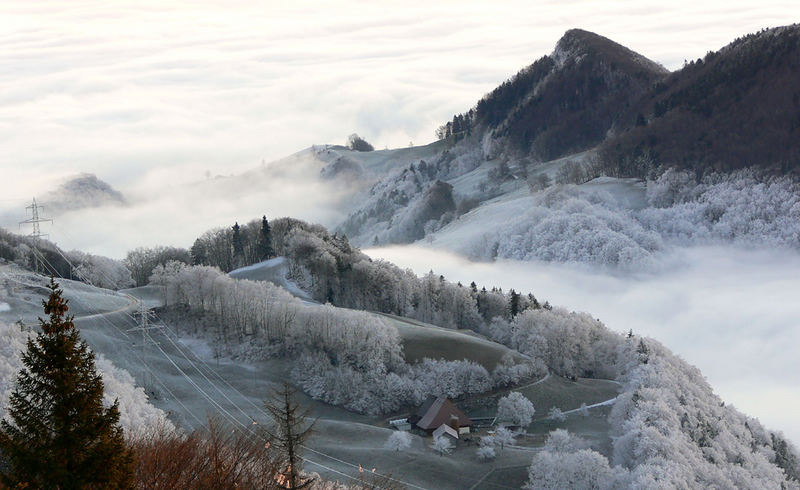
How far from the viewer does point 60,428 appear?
23219 mm

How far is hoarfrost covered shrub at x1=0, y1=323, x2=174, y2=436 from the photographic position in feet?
211

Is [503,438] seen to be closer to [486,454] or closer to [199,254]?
[486,454]

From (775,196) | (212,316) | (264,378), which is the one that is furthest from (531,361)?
(775,196)

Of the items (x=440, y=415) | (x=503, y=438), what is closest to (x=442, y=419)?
(x=440, y=415)

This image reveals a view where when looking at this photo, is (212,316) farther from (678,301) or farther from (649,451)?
(678,301)

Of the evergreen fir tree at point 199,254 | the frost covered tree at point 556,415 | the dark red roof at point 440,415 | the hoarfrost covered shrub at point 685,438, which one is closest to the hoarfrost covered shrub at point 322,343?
the dark red roof at point 440,415

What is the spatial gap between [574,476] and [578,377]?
35.3 metres

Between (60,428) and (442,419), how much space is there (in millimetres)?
66893

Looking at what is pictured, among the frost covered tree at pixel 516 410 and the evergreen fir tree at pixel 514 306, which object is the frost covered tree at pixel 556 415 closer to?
the frost covered tree at pixel 516 410

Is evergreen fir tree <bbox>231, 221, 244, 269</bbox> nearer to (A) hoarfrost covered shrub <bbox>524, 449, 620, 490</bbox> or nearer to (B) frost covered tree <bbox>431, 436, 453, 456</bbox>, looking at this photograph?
(B) frost covered tree <bbox>431, 436, 453, 456</bbox>

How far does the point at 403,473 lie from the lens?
74000mm

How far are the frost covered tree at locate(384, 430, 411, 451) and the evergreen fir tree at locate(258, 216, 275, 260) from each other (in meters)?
69.1

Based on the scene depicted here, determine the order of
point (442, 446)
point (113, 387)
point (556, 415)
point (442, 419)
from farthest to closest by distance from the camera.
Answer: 1. point (556, 415)
2. point (442, 419)
3. point (442, 446)
4. point (113, 387)

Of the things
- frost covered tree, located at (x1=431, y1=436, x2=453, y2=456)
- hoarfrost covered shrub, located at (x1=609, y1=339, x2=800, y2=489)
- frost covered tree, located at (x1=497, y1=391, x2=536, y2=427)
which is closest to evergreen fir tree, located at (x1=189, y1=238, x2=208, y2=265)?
frost covered tree, located at (x1=497, y1=391, x2=536, y2=427)
